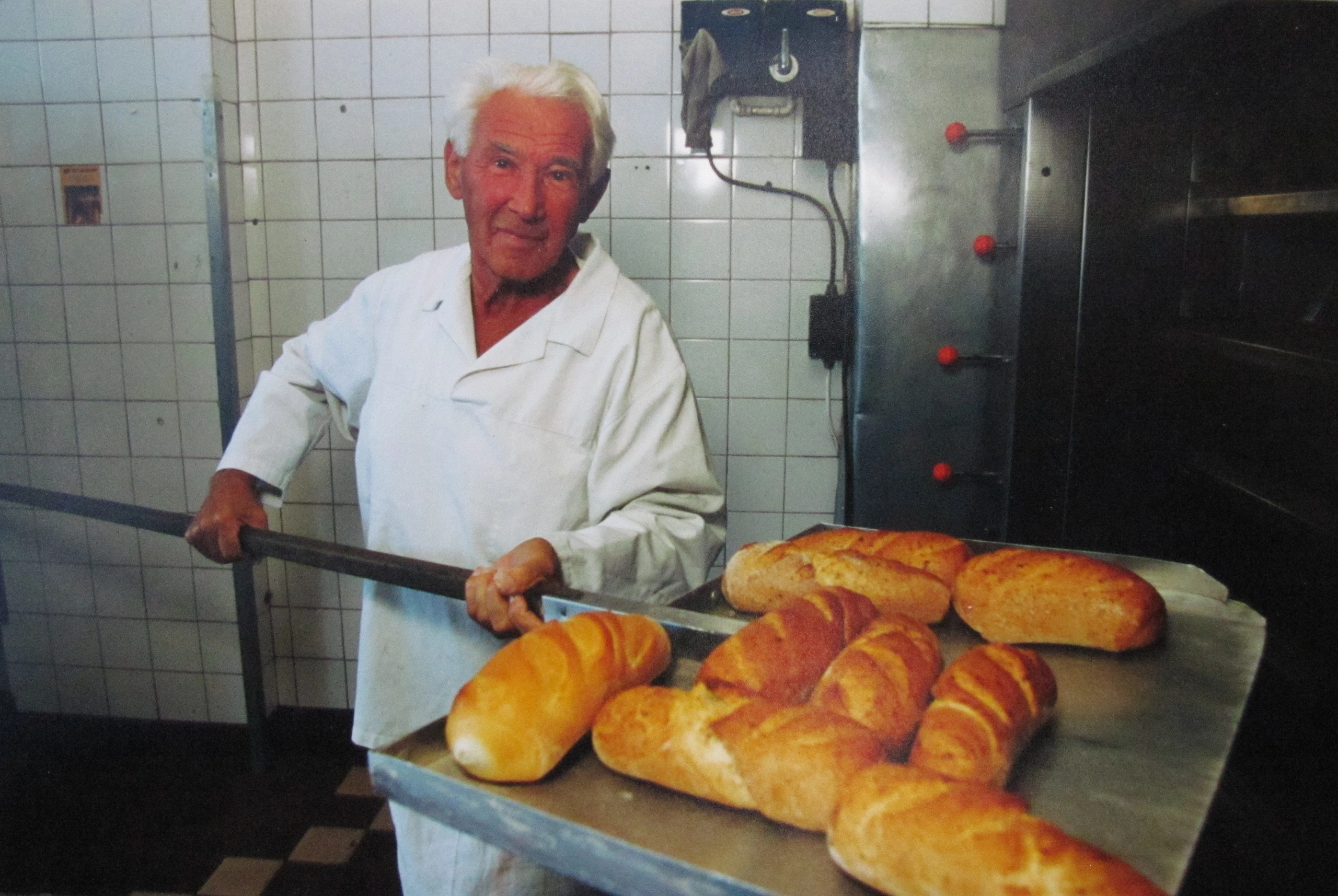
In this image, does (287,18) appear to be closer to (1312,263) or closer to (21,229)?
(21,229)

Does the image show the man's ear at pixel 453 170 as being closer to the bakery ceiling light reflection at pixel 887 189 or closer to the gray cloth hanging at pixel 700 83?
the gray cloth hanging at pixel 700 83

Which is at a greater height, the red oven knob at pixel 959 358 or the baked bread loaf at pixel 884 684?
the red oven knob at pixel 959 358

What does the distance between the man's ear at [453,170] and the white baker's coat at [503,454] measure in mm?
120

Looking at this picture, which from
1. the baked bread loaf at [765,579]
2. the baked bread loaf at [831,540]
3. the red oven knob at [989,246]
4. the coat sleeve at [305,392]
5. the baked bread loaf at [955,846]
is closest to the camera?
the baked bread loaf at [955,846]

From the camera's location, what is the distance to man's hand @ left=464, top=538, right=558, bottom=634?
110cm

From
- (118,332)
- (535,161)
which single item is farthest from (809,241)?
(118,332)

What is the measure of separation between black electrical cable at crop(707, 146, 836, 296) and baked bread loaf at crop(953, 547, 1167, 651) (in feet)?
4.57

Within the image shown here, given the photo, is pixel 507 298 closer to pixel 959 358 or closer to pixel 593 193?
pixel 593 193

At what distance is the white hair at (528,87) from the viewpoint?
154 centimetres

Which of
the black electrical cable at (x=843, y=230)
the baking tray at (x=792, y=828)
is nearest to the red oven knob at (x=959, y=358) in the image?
the black electrical cable at (x=843, y=230)

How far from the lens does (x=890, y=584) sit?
113cm

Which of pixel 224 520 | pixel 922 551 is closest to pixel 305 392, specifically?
pixel 224 520

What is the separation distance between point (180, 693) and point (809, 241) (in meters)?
2.34

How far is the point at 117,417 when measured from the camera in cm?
271
